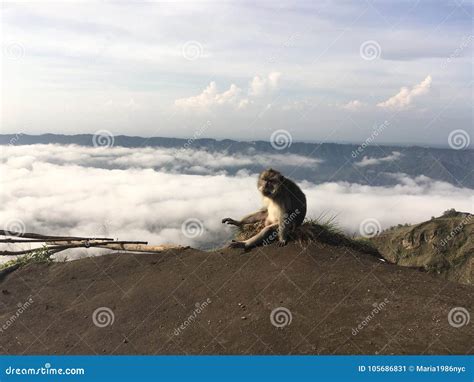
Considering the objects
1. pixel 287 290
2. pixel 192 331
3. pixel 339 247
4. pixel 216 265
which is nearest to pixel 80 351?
pixel 192 331

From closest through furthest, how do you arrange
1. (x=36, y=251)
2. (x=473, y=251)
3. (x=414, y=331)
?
(x=414, y=331), (x=36, y=251), (x=473, y=251)

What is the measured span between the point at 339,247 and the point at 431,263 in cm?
960

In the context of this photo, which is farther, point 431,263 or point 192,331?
point 431,263

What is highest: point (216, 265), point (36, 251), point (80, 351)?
point (36, 251)

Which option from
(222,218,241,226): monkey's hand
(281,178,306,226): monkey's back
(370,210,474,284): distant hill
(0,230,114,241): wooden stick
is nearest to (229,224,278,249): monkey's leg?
(281,178,306,226): monkey's back

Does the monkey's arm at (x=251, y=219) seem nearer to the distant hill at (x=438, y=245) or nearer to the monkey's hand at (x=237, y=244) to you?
the monkey's hand at (x=237, y=244)

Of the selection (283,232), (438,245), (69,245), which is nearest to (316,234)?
(283,232)

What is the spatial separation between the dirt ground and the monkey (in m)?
0.40

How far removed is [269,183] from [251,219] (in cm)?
140

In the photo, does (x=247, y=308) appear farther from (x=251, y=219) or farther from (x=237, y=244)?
(x=251, y=219)

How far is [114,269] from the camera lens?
12.0 metres

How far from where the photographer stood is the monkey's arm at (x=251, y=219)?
11.5 metres

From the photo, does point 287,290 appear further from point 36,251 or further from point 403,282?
point 36,251

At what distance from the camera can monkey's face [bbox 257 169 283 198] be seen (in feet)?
35.0
